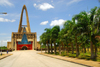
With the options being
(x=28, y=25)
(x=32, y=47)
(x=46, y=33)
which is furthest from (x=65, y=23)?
(x=28, y=25)

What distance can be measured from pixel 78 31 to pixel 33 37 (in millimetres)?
92685

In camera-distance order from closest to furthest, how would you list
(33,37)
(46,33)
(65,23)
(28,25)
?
(65,23)
(46,33)
(33,37)
(28,25)

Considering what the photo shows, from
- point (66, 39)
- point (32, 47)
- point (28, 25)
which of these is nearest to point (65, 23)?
point (66, 39)

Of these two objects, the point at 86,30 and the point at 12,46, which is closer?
the point at 86,30

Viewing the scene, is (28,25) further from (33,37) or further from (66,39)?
(66,39)

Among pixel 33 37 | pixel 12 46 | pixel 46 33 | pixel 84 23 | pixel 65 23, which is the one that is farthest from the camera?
pixel 33 37

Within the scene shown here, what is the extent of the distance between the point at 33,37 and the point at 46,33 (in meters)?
68.2

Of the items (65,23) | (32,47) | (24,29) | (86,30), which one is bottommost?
(32,47)

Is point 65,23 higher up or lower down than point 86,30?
higher up

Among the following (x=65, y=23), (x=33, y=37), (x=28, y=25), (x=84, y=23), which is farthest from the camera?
(x=28, y=25)

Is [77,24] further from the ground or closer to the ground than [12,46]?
further from the ground

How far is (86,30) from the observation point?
22.1 metres

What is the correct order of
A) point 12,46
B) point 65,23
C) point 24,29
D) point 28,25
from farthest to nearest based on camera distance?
point 28,25 → point 24,29 → point 12,46 → point 65,23

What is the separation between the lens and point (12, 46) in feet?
343
